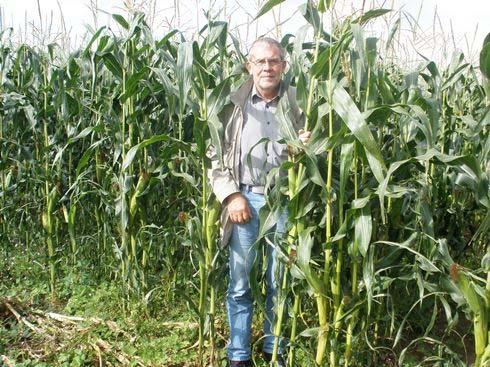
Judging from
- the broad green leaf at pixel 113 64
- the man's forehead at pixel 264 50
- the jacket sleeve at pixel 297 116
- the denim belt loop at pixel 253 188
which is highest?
the broad green leaf at pixel 113 64

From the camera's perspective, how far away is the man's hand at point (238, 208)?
121 inches

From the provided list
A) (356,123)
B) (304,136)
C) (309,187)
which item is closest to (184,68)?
(304,136)

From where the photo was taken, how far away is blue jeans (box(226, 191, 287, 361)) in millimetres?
3182

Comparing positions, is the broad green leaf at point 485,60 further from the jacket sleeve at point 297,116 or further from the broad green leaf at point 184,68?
the broad green leaf at point 184,68

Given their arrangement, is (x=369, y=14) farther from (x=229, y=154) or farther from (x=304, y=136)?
(x=229, y=154)

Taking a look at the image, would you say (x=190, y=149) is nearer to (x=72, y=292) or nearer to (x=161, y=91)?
(x=161, y=91)

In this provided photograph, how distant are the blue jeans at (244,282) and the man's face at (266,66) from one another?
0.68 meters

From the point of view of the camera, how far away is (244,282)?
3256 millimetres

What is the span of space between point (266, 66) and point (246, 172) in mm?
649

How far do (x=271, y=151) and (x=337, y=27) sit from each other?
81 centimetres

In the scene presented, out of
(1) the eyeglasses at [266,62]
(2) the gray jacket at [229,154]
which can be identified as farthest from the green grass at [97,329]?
(1) the eyeglasses at [266,62]

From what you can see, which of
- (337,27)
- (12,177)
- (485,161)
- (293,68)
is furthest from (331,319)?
(12,177)

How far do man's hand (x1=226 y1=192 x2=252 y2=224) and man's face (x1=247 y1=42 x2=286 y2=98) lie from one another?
0.66 metres

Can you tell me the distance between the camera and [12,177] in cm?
524
